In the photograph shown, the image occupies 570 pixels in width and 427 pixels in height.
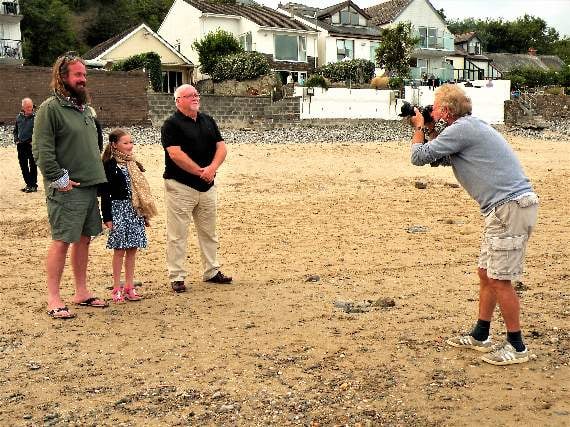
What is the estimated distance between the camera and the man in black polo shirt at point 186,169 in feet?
21.5

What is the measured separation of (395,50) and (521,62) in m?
30.0

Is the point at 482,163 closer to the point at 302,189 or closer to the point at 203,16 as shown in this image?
the point at 302,189

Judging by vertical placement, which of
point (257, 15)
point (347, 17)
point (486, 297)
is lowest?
point (486, 297)

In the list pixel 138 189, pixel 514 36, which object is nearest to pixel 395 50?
pixel 138 189

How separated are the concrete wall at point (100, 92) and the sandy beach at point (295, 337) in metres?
15.4

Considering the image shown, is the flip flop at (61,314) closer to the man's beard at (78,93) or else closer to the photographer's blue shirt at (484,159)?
the man's beard at (78,93)

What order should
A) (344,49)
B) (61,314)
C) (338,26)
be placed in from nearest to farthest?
1. (61,314)
2. (344,49)
3. (338,26)

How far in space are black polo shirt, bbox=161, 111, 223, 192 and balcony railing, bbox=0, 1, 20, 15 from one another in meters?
39.9

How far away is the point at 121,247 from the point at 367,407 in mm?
3108

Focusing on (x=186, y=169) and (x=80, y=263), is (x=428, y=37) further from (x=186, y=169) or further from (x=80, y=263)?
(x=80, y=263)

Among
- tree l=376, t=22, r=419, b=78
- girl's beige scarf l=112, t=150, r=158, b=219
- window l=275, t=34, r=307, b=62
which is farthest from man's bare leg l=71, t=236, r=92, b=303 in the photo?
window l=275, t=34, r=307, b=62

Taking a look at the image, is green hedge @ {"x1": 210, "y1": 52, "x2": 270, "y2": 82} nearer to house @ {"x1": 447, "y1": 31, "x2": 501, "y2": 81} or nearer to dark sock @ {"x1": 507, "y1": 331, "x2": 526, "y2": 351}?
house @ {"x1": 447, "y1": 31, "x2": 501, "y2": 81}

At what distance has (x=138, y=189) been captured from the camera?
246 inches

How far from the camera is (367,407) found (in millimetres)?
3941
